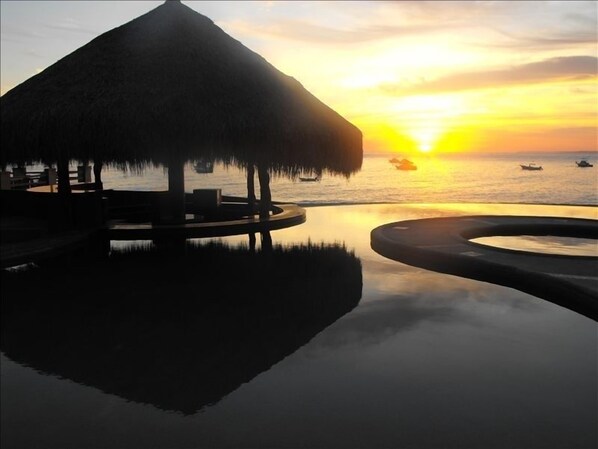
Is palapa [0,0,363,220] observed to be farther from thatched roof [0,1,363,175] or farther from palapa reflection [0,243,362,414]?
palapa reflection [0,243,362,414]

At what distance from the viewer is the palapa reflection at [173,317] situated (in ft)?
16.4

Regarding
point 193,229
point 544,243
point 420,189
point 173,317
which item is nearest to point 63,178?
point 193,229

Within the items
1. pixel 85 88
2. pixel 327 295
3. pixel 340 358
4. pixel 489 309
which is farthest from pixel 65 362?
pixel 85 88

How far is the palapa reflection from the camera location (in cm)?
498

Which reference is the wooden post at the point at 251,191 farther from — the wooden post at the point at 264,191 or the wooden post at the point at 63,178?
the wooden post at the point at 63,178

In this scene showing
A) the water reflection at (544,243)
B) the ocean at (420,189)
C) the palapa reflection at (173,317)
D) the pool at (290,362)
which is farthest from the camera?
the ocean at (420,189)

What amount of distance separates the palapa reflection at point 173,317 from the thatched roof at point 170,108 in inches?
152

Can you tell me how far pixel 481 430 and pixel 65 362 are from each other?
13.5 feet

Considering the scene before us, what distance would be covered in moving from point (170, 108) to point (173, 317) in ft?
25.1

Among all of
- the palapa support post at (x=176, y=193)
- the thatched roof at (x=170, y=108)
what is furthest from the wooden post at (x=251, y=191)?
the palapa support post at (x=176, y=193)

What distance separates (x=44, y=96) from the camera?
13.8 m

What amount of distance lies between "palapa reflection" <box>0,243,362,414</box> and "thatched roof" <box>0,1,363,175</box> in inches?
152

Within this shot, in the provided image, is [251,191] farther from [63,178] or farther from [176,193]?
[63,178]

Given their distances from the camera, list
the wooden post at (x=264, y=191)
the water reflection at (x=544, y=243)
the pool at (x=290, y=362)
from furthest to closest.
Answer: the wooden post at (x=264, y=191), the water reflection at (x=544, y=243), the pool at (x=290, y=362)
